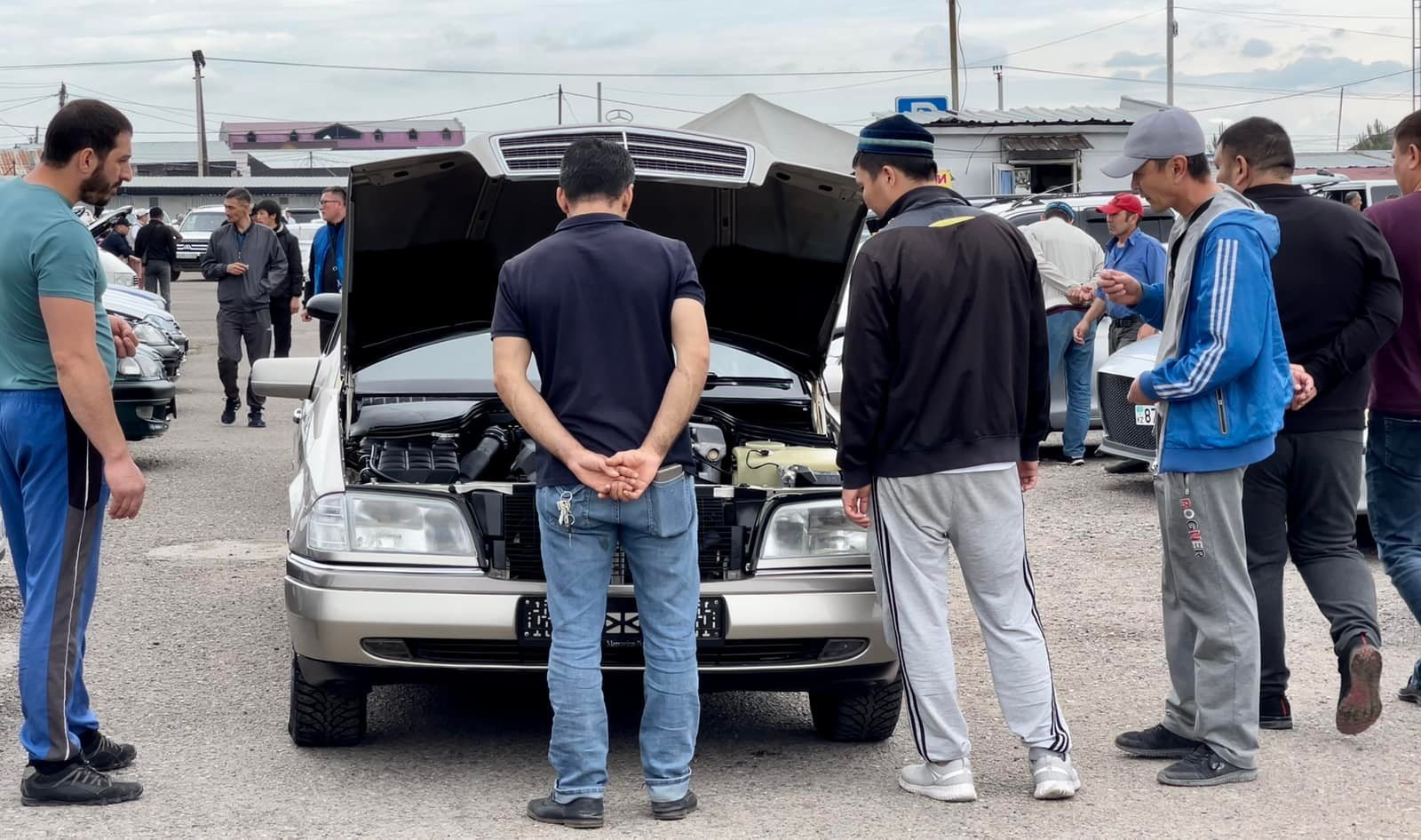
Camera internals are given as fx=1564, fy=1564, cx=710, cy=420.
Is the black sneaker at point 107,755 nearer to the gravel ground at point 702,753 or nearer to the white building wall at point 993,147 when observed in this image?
the gravel ground at point 702,753

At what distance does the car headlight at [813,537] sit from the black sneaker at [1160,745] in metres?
1.07

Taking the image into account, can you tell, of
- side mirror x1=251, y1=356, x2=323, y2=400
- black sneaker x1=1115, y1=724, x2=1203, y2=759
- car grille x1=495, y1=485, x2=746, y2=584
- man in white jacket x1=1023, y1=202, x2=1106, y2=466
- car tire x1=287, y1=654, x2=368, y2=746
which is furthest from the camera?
man in white jacket x1=1023, y1=202, x2=1106, y2=466

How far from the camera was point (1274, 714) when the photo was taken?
510 cm

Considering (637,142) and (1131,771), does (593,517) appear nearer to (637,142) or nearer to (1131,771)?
(637,142)

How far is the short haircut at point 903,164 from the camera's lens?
4.47m

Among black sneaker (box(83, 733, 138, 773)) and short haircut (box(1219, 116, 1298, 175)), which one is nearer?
black sneaker (box(83, 733, 138, 773))

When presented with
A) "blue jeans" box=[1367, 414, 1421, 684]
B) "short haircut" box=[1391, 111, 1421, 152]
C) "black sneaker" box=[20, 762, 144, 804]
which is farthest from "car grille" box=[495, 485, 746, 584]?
"short haircut" box=[1391, 111, 1421, 152]

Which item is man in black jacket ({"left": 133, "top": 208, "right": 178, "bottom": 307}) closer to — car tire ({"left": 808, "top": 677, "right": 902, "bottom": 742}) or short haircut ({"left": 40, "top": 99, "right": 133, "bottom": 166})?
short haircut ({"left": 40, "top": 99, "right": 133, "bottom": 166})

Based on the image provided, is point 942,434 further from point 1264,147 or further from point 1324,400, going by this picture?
point 1264,147

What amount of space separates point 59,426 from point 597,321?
1.52 m

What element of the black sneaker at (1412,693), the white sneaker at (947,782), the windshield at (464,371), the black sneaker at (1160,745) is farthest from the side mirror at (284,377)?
the black sneaker at (1412,693)

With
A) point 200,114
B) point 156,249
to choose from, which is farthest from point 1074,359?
point 200,114

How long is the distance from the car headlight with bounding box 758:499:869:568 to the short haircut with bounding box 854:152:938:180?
973 mm

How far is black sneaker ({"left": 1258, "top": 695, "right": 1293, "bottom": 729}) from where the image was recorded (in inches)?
200
